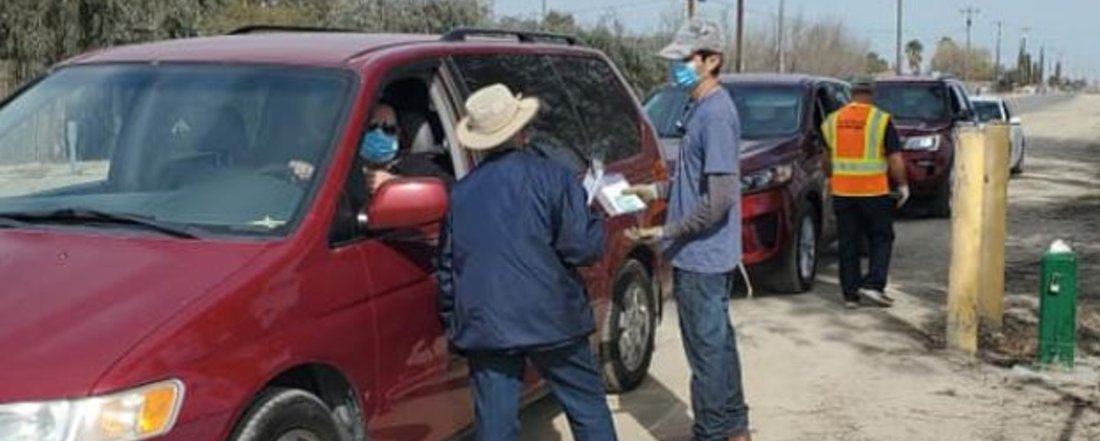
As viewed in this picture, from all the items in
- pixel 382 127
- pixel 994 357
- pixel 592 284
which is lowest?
pixel 994 357

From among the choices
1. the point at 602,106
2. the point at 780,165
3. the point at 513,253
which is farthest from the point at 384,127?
the point at 780,165

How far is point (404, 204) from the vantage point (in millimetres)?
4285

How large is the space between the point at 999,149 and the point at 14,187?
594cm

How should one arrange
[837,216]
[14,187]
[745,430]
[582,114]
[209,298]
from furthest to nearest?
[837,216] < [582,114] < [745,430] < [14,187] < [209,298]

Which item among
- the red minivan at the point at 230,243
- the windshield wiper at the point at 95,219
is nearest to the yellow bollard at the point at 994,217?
the red minivan at the point at 230,243

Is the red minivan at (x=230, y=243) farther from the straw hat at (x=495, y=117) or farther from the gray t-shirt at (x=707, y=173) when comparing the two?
the gray t-shirt at (x=707, y=173)

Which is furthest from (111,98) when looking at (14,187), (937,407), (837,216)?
(837,216)

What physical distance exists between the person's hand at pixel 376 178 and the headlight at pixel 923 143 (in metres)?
11.9

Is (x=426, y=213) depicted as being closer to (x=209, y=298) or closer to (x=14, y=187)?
(x=209, y=298)

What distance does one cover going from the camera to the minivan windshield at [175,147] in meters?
4.29

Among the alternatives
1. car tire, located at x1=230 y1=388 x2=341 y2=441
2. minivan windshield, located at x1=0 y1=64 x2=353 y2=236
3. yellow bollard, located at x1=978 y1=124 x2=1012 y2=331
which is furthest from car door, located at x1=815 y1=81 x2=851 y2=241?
car tire, located at x1=230 y1=388 x2=341 y2=441

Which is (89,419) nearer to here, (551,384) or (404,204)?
(404,204)

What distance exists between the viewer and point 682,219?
534 centimetres

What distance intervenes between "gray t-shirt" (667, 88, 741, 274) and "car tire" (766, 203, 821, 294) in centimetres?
467
